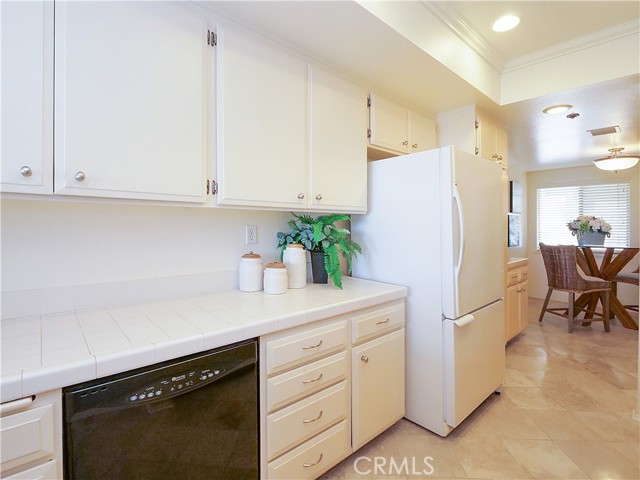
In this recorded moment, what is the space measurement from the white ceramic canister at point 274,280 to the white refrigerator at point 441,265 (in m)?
0.68

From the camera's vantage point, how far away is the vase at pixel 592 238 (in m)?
4.65

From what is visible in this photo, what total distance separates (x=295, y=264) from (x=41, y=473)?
1279 millimetres

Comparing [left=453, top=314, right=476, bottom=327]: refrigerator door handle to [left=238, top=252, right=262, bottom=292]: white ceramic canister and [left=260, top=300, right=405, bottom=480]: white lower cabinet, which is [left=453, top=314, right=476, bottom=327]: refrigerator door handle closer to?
[left=260, top=300, right=405, bottom=480]: white lower cabinet

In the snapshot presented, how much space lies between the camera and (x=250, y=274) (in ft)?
5.68

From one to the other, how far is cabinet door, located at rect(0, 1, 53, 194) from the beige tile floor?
1.76 meters

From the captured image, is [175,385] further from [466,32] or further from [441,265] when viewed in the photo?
[466,32]

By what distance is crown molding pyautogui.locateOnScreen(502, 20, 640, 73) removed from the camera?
1.93 meters

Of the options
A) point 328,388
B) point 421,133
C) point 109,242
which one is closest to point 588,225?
point 421,133

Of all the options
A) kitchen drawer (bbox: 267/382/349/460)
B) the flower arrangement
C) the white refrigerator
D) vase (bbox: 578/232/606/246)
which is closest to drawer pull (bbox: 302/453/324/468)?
kitchen drawer (bbox: 267/382/349/460)

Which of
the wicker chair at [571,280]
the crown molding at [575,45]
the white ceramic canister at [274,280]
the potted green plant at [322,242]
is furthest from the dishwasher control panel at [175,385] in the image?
the wicker chair at [571,280]

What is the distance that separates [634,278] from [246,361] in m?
4.82

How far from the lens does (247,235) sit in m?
1.88

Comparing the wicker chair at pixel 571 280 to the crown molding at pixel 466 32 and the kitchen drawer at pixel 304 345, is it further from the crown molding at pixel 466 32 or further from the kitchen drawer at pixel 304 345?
the kitchen drawer at pixel 304 345

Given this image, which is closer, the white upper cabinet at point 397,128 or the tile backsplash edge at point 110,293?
the tile backsplash edge at point 110,293
